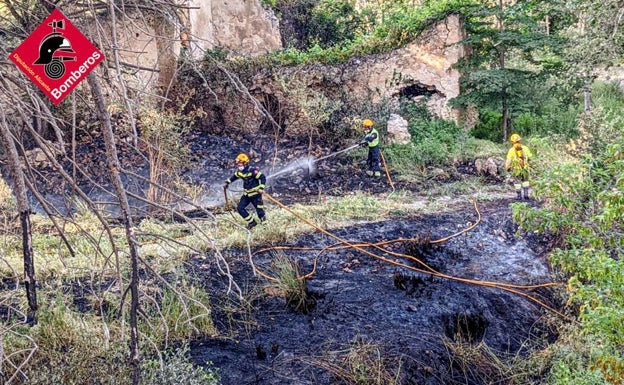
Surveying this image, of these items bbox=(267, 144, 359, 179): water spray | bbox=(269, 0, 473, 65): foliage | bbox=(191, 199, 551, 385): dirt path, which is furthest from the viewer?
bbox=(269, 0, 473, 65): foliage

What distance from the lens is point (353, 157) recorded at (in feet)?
A: 36.2

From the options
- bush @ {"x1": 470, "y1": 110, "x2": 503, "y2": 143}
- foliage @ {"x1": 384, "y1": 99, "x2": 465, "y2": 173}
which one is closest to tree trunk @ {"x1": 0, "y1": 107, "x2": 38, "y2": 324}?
foliage @ {"x1": 384, "y1": 99, "x2": 465, "y2": 173}

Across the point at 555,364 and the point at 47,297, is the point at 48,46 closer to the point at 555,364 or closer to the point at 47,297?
the point at 47,297

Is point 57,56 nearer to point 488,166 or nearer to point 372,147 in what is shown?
point 372,147

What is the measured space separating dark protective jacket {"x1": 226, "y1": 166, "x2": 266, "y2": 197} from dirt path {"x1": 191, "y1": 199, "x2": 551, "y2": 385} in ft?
3.03

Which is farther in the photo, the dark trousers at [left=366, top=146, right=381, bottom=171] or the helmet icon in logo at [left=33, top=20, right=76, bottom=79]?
the dark trousers at [left=366, top=146, right=381, bottom=171]

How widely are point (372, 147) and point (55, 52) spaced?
8580 millimetres

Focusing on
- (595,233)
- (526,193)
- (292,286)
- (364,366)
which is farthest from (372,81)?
(595,233)

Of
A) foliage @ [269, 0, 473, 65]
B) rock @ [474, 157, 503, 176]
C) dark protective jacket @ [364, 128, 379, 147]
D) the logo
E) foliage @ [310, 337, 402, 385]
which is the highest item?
foliage @ [269, 0, 473, 65]

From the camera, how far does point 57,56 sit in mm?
1819

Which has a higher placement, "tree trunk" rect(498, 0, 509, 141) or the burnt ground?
"tree trunk" rect(498, 0, 509, 141)

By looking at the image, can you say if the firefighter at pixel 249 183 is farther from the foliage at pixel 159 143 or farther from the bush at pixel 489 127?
the bush at pixel 489 127

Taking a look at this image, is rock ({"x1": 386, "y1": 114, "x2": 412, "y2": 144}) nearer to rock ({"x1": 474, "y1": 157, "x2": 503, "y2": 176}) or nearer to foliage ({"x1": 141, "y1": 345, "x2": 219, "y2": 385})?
rock ({"x1": 474, "y1": 157, "x2": 503, "y2": 176})

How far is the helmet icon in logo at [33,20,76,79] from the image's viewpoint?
182cm
